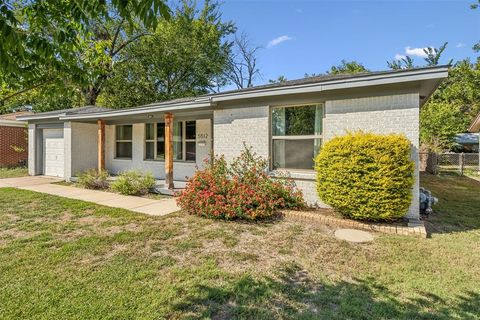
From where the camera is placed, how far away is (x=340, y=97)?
6.46 metres

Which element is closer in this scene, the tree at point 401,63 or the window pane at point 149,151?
the window pane at point 149,151

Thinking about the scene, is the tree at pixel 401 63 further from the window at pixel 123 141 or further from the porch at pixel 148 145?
the window at pixel 123 141

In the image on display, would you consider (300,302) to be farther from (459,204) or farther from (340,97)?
(459,204)

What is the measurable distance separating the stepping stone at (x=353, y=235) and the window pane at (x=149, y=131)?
30.4ft

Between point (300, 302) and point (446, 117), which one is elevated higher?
point (446, 117)

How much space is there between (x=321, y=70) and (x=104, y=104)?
24424 mm

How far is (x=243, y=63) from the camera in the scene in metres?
31.2

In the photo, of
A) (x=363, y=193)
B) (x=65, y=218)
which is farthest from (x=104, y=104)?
(x=363, y=193)

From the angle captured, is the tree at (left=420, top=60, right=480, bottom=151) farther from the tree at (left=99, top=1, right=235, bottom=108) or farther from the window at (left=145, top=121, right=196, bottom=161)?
the tree at (left=99, top=1, right=235, bottom=108)

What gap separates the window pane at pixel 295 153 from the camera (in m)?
7.05

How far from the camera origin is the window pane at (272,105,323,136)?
6.92 m

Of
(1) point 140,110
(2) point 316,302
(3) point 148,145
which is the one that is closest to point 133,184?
(1) point 140,110

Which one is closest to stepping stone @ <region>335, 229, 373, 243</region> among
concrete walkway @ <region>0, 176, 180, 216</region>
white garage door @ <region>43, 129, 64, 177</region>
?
concrete walkway @ <region>0, 176, 180, 216</region>

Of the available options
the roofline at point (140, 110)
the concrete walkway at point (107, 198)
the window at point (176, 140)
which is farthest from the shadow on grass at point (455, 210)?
the window at point (176, 140)
